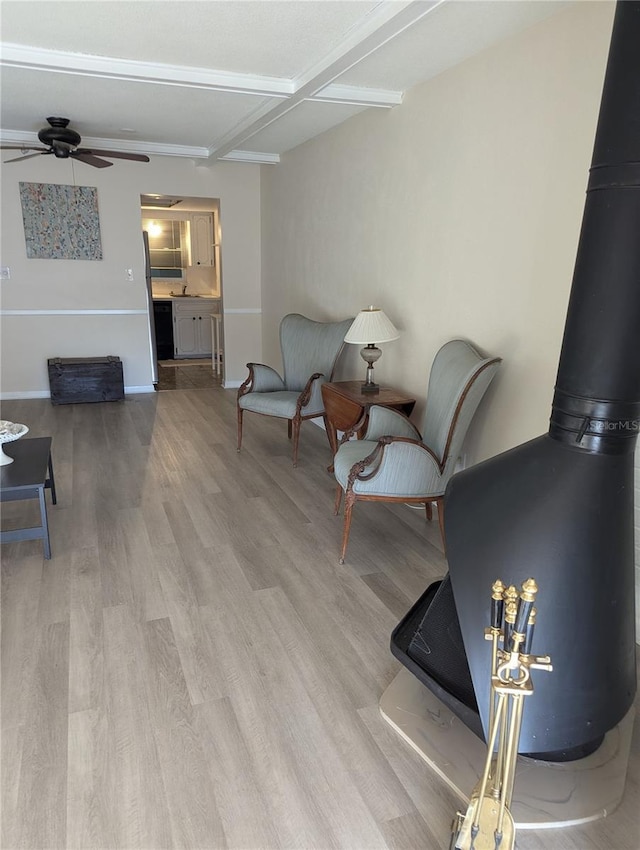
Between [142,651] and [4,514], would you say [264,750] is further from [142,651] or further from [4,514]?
[4,514]

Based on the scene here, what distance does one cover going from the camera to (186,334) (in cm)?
842

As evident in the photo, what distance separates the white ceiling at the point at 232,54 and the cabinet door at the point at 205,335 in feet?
13.9

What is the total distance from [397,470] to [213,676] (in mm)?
1245

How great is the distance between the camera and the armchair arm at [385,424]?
3.10 metres

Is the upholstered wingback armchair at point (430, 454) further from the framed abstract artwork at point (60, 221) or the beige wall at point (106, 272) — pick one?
the framed abstract artwork at point (60, 221)

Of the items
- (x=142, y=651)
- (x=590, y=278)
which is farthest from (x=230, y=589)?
(x=590, y=278)

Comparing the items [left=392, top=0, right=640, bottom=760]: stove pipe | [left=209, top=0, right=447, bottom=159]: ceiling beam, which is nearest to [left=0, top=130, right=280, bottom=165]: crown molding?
[left=209, top=0, right=447, bottom=159]: ceiling beam

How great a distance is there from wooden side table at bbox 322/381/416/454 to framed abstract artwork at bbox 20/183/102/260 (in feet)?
11.6

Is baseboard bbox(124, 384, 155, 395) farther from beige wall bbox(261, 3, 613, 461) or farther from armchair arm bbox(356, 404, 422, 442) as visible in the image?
armchair arm bbox(356, 404, 422, 442)

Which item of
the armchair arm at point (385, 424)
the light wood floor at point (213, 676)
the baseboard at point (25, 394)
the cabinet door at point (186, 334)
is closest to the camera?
the light wood floor at point (213, 676)

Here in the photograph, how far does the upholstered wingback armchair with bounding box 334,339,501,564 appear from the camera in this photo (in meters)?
2.69

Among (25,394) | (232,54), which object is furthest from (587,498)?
(25,394)

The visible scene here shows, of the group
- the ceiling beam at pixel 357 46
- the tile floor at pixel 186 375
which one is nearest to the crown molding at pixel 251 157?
the ceiling beam at pixel 357 46

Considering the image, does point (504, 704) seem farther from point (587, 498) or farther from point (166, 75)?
point (166, 75)
